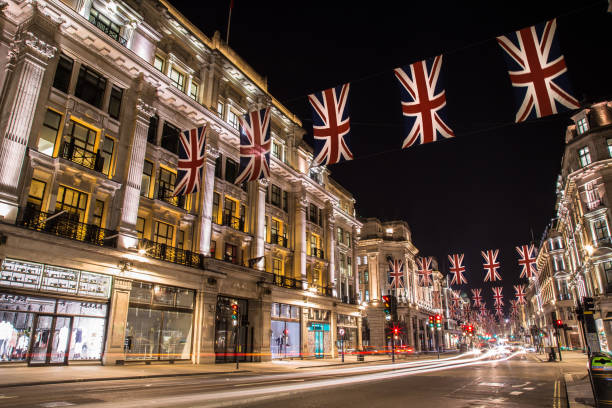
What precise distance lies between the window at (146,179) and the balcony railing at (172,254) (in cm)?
341

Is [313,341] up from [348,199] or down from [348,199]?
down

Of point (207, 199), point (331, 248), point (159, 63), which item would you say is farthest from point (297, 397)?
point (331, 248)

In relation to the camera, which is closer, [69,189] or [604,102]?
[69,189]

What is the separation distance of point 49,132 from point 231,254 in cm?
1566

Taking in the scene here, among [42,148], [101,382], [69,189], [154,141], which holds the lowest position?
[101,382]

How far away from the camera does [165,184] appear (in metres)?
27.1

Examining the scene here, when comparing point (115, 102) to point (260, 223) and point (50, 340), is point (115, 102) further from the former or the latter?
point (260, 223)

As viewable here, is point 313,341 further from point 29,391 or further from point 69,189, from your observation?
point 29,391

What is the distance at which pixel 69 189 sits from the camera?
70.1 feet

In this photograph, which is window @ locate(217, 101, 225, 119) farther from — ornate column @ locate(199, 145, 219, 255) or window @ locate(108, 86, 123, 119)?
window @ locate(108, 86, 123, 119)

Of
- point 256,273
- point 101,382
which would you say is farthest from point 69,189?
point 256,273

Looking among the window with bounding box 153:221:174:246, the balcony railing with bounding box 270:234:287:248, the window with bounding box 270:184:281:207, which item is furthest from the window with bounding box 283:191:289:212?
the window with bounding box 153:221:174:246

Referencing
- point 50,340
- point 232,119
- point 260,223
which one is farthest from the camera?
point 260,223

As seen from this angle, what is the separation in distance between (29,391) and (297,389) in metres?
7.89
